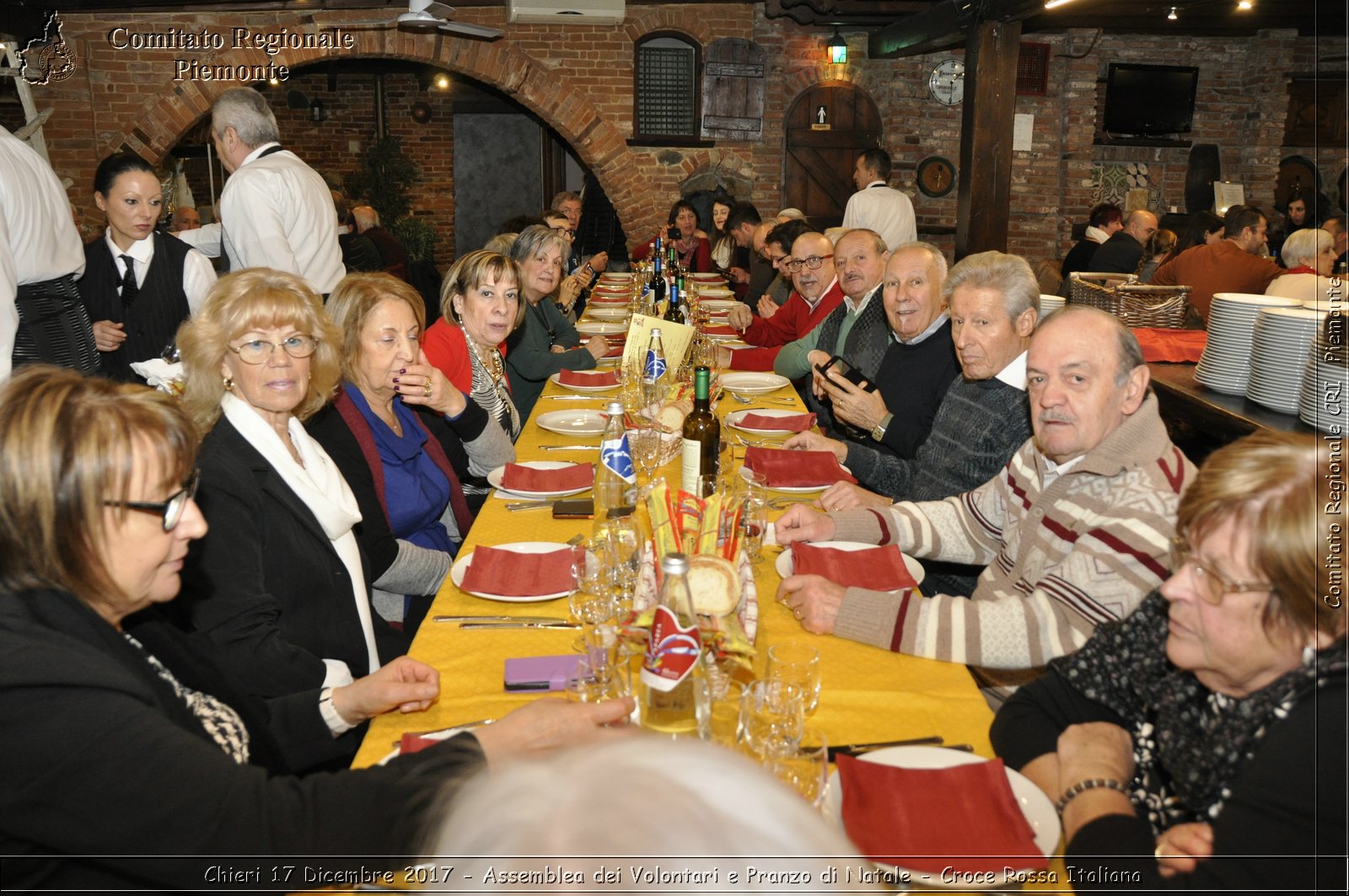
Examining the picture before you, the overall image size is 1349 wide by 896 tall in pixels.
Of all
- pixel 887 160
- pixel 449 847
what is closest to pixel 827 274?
pixel 887 160

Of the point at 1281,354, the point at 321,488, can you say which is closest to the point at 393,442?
the point at 321,488

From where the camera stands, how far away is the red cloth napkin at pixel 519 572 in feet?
6.82

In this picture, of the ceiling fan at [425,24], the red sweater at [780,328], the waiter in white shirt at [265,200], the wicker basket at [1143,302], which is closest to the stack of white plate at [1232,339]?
the wicker basket at [1143,302]

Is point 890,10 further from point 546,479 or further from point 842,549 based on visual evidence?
point 842,549

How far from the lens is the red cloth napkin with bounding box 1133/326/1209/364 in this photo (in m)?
5.06

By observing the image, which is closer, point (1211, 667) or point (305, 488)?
point (1211, 667)

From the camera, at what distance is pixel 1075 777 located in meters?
1.41

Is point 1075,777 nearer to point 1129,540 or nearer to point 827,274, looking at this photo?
point 1129,540

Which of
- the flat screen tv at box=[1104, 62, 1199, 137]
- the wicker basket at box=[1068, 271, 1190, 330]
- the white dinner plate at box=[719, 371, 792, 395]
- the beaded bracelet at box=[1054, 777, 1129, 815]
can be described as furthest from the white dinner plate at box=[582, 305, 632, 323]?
the flat screen tv at box=[1104, 62, 1199, 137]

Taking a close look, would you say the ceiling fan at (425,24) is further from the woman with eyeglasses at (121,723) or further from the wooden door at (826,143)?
the woman with eyeglasses at (121,723)

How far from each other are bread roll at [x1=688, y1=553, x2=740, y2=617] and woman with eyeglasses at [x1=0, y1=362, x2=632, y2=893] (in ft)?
A: 0.90

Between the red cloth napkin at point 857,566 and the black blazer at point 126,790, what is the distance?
1080mm

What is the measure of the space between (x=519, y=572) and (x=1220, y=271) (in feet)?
21.8

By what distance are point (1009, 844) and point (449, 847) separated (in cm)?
90
